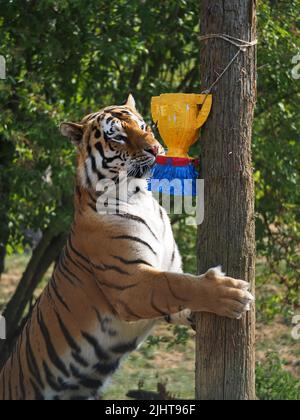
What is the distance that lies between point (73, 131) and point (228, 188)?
1.21m

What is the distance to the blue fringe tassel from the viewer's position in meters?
4.62

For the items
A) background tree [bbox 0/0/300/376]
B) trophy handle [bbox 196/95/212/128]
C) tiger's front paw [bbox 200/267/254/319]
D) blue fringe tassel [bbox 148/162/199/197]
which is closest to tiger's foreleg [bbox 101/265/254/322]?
tiger's front paw [bbox 200/267/254/319]

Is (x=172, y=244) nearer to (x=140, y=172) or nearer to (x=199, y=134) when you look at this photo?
(x=140, y=172)

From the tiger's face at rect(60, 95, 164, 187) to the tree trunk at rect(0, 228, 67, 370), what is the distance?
3.28 metres

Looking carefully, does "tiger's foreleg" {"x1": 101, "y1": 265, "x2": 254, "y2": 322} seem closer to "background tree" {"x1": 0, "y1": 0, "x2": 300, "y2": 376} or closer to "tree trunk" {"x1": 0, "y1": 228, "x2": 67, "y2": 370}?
"background tree" {"x1": 0, "y1": 0, "x2": 300, "y2": 376}

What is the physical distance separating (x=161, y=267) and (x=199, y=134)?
2.91ft

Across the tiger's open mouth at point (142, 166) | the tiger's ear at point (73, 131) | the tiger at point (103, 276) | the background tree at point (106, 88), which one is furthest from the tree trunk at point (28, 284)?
the tiger's open mouth at point (142, 166)

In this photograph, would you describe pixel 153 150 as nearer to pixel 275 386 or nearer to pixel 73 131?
pixel 73 131

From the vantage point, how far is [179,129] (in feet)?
15.1

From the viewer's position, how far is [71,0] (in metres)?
7.09

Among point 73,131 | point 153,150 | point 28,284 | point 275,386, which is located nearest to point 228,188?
point 153,150

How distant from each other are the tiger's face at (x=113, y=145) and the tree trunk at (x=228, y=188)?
0.56 meters

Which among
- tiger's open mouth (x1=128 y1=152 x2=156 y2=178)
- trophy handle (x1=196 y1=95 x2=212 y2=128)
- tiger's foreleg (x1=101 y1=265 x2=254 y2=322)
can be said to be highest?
trophy handle (x1=196 y1=95 x2=212 y2=128)
